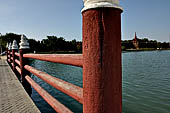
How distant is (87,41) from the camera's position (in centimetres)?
83

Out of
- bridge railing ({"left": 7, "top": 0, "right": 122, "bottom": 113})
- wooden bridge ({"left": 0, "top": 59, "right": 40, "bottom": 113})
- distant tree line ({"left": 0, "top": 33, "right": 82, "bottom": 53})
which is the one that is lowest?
wooden bridge ({"left": 0, "top": 59, "right": 40, "bottom": 113})

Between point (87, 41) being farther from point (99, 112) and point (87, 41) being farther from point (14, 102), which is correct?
point (14, 102)

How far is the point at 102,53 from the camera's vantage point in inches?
30.6

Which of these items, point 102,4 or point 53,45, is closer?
point 102,4

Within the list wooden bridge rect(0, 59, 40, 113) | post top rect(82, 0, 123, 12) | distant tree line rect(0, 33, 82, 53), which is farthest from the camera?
distant tree line rect(0, 33, 82, 53)

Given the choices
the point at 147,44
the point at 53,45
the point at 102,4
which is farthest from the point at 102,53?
the point at 147,44

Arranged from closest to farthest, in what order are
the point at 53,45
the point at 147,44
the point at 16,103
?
the point at 16,103, the point at 53,45, the point at 147,44

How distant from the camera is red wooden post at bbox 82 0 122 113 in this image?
773 mm

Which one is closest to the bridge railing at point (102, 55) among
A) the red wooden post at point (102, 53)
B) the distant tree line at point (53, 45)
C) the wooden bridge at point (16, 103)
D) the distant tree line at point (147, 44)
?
the red wooden post at point (102, 53)

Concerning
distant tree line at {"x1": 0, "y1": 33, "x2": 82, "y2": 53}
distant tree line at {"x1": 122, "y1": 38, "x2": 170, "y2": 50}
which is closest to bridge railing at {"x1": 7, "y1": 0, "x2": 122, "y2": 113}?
distant tree line at {"x1": 0, "y1": 33, "x2": 82, "y2": 53}

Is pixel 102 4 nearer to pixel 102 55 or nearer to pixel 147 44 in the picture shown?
pixel 102 55

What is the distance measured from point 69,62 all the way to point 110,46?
460 millimetres

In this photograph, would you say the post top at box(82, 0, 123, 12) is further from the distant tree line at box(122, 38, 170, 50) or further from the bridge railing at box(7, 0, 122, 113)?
the distant tree line at box(122, 38, 170, 50)

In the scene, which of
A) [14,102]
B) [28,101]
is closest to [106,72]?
[28,101]
